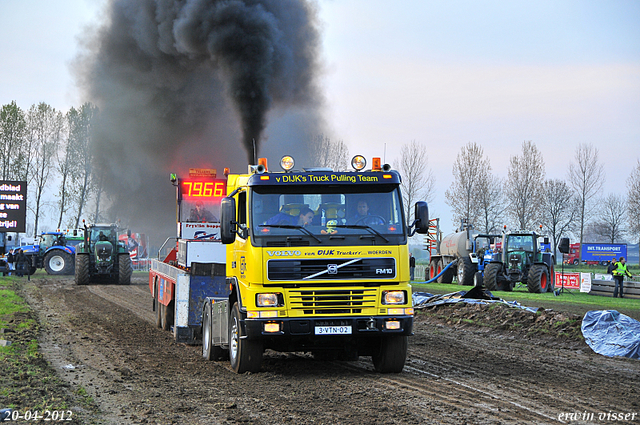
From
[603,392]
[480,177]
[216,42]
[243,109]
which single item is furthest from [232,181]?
[480,177]

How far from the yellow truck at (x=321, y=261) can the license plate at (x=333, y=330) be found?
1 centimetres

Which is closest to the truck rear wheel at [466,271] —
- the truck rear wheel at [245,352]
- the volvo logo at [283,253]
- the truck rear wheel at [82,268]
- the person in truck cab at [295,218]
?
the truck rear wheel at [82,268]

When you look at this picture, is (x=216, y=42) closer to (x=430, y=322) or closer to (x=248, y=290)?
(x=430, y=322)

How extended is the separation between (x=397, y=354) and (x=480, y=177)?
45667 mm

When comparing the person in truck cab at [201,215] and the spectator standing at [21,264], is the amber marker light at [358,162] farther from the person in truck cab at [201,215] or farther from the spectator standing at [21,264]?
the spectator standing at [21,264]

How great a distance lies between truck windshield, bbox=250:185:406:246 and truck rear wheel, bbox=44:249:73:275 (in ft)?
101

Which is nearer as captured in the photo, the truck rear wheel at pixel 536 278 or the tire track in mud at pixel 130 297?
the tire track in mud at pixel 130 297

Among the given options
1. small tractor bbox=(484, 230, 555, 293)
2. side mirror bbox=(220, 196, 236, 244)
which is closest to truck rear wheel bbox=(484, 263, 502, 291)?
small tractor bbox=(484, 230, 555, 293)

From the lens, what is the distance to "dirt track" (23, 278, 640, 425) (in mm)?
6699

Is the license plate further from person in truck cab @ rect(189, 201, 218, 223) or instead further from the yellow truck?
person in truck cab @ rect(189, 201, 218, 223)

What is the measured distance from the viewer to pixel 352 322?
8.46m

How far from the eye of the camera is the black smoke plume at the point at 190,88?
23.8 metres

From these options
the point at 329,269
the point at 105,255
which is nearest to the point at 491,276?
the point at 105,255

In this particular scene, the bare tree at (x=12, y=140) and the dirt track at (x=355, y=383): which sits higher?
the bare tree at (x=12, y=140)
